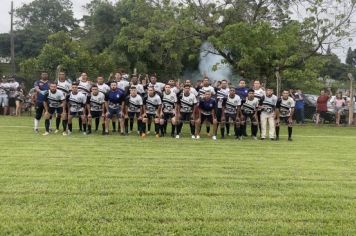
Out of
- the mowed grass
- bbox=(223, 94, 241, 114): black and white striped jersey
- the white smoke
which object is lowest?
the mowed grass

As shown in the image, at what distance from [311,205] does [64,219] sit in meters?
3.23

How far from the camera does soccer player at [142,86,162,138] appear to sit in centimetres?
1633

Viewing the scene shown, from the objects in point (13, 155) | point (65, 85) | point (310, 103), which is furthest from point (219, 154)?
point (310, 103)

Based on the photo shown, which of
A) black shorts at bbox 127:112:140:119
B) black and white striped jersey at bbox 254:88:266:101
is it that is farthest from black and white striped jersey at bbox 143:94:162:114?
black and white striped jersey at bbox 254:88:266:101

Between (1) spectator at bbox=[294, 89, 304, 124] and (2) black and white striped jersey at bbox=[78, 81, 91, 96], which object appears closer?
(2) black and white striped jersey at bbox=[78, 81, 91, 96]

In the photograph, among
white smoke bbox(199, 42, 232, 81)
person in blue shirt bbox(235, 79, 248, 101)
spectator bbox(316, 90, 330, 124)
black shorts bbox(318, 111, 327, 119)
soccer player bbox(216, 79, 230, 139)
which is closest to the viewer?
soccer player bbox(216, 79, 230, 139)

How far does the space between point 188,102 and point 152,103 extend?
45.6 inches

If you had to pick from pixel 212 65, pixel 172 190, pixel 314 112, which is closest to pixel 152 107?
pixel 172 190

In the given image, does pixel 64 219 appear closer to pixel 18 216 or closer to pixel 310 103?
pixel 18 216

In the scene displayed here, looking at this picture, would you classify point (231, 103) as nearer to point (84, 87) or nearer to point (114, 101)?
point (114, 101)

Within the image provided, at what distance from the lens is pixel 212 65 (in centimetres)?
3077

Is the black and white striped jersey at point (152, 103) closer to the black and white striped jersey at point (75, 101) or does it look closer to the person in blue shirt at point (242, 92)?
the black and white striped jersey at point (75, 101)

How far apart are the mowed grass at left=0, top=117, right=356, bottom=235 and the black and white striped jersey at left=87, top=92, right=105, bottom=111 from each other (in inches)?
148

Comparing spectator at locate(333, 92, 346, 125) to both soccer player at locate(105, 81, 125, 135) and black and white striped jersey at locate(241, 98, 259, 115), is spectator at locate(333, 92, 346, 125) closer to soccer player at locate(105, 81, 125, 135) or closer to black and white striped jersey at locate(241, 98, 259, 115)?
black and white striped jersey at locate(241, 98, 259, 115)
